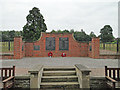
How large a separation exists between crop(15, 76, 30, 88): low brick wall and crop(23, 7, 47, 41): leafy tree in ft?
72.0

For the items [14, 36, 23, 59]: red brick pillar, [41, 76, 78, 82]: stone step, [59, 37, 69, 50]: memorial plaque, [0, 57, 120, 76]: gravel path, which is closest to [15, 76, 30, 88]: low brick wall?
[41, 76, 78, 82]: stone step

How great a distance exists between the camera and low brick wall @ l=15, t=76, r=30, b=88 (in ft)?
18.6

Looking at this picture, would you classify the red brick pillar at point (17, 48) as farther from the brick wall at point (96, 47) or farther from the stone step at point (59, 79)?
the stone step at point (59, 79)

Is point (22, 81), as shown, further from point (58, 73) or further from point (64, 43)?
point (64, 43)

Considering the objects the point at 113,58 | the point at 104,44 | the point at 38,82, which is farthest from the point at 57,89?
the point at 104,44

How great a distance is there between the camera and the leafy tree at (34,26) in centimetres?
2758

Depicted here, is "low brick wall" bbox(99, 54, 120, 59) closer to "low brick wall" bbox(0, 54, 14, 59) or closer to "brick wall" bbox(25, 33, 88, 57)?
"brick wall" bbox(25, 33, 88, 57)

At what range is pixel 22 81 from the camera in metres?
5.69

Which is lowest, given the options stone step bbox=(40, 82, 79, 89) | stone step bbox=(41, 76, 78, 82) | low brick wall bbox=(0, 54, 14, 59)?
stone step bbox=(40, 82, 79, 89)

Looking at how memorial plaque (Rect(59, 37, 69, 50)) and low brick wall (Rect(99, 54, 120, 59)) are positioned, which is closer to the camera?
low brick wall (Rect(99, 54, 120, 59))

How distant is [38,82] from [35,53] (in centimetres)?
1178

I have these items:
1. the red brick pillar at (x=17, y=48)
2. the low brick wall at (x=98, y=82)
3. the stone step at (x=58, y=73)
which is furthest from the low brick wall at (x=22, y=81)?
the red brick pillar at (x=17, y=48)

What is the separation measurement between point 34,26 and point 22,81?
23.9 m

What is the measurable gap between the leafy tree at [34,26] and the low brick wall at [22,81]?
21.9 meters
